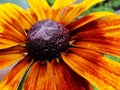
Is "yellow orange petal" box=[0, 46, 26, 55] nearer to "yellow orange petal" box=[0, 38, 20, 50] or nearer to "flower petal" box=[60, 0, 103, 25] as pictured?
"yellow orange petal" box=[0, 38, 20, 50]

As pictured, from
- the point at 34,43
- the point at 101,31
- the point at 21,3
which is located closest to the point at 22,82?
the point at 34,43

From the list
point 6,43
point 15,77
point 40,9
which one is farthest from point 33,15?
point 15,77

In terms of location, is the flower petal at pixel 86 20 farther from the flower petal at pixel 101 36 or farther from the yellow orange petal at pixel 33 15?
the yellow orange petal at pixel 33 15

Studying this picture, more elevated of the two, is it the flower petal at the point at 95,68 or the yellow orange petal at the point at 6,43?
the yellow orange petal at the point at 6,43

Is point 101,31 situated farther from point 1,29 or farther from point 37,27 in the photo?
point 1,29

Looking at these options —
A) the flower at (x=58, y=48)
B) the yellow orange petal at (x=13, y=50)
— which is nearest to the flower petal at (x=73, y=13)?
the flower at (x=58, y=48)

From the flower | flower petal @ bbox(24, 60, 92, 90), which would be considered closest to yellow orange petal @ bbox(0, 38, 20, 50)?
the flower
